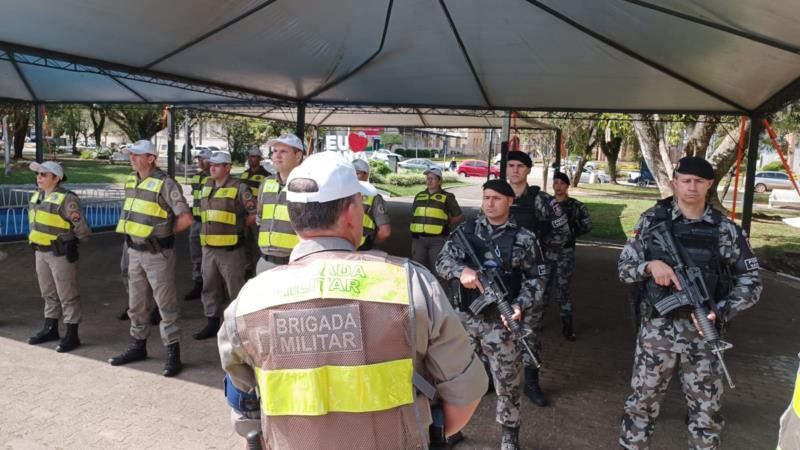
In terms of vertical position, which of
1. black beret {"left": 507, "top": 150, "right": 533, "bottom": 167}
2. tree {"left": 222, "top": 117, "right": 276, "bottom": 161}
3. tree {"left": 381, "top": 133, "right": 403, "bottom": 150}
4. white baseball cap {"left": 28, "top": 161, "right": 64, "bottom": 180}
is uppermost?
tree {"left": 381, "top": 133, "right": 403, "bottom": 150}

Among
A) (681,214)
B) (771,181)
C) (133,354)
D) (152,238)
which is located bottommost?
(133,354)

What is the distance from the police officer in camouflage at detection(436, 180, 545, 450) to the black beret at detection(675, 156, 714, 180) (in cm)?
95

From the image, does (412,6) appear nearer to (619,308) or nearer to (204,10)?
(204,10)

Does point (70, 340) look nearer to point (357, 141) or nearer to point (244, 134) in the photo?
point (357, 141)

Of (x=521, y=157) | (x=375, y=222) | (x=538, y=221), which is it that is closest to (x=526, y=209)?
(x=538, y=221)

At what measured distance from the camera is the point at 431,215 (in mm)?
6555

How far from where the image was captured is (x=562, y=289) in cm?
584

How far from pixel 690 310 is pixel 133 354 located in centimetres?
435

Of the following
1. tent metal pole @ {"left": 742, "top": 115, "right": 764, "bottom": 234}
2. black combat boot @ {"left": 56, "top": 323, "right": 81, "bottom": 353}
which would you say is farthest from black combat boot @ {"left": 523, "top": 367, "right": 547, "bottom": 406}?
tent metal pole @ {"left": 742, "top": 115, "right": 764, "bottom": 234}

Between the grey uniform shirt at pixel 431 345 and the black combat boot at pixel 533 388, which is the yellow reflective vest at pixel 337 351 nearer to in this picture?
the grey uniform shirt at pixel 431 345

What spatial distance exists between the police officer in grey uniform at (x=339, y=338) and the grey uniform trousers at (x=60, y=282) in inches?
162

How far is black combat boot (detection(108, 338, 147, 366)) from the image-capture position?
14.9 ft

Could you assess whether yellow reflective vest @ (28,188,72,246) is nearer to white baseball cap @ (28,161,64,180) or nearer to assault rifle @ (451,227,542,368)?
white baseball cap @ (28,161,64,180)

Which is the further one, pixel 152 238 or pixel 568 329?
pixel 568 329
